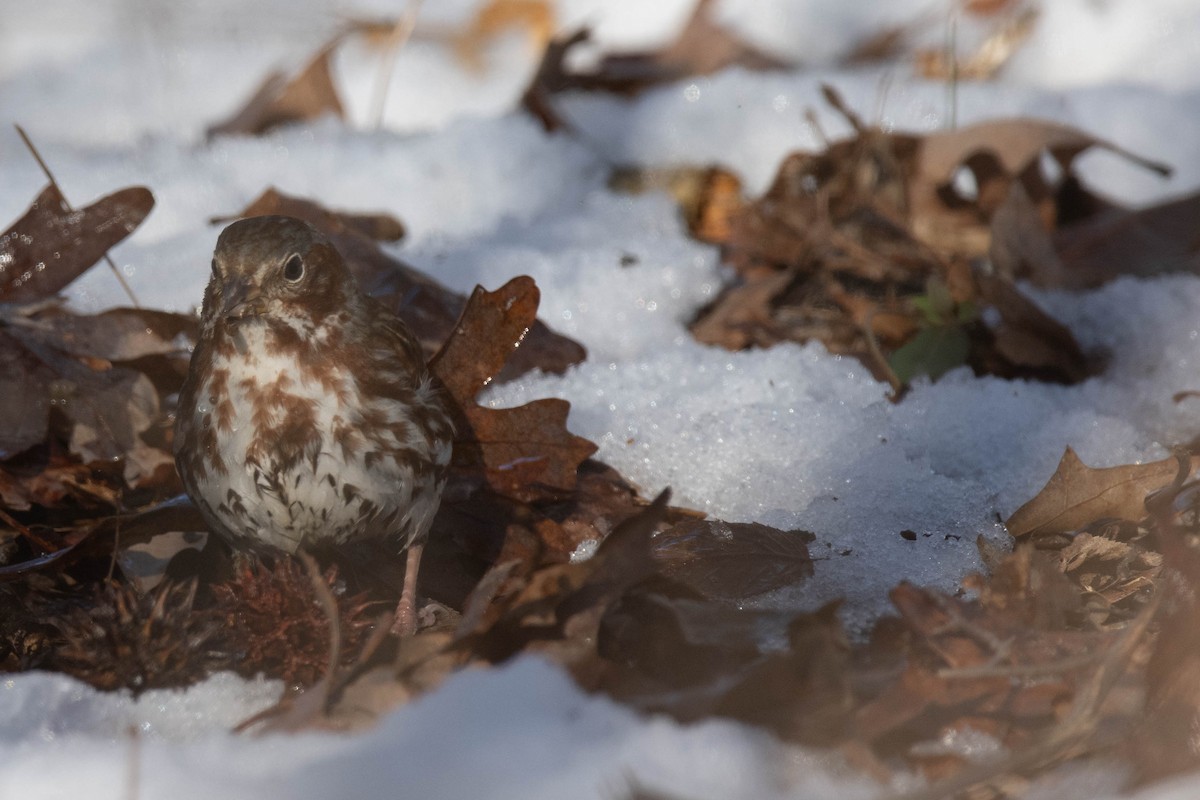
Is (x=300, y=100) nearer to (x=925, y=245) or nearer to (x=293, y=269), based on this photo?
(x=925, y=245)

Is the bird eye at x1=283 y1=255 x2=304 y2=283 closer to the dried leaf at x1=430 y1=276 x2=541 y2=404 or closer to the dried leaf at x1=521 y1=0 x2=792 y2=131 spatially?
the dried leaf at x1=430 y1=276 x2=541 y2=404

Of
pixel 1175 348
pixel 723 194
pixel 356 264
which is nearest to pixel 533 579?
pixel 356 264

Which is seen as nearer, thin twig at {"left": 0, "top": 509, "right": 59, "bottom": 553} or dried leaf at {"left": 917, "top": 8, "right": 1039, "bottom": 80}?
thin twig at {"left": 0, "top": 509, "right": 59, "bottom": 553}

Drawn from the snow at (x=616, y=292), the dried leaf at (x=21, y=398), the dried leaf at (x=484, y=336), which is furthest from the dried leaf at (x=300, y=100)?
the dried leaf at (x=484, y=336)

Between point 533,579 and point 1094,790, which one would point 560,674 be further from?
point 1094,790

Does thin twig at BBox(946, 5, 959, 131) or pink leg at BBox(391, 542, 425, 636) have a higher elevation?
thin twig at BBox(946, 5, 959, 131)

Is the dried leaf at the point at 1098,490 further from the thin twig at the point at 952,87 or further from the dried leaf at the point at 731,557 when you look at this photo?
the thin twig at the point at 952,87

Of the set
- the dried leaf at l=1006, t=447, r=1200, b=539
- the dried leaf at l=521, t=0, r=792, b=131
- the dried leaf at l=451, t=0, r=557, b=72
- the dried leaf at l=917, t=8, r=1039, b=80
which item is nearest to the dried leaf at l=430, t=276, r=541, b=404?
the dried leaf at l=1006, t=447, r=1200, b=539
